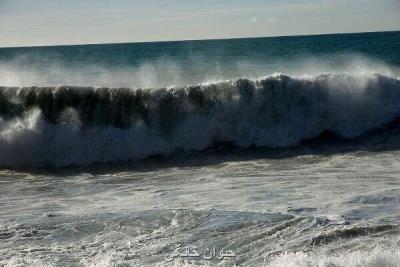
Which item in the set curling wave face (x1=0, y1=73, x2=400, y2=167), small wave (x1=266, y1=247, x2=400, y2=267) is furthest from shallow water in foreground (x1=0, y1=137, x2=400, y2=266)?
curling wave face (x1=0, y1=73, x2=400, y2=167)

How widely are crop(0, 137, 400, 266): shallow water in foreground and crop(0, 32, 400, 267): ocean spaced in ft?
0.08

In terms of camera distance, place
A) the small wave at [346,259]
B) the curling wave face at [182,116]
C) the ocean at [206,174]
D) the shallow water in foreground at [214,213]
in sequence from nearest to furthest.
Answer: the small wave at [346,259]
the shallow water in foreground at [214,213]
the ocean at [206,174]
the curling wave face at [182,116]

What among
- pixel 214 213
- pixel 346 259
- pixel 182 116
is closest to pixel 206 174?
pixel 214 213

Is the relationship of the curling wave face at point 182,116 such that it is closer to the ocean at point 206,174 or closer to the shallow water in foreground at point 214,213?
the ocean at point 206,174

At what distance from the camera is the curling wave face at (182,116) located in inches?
641

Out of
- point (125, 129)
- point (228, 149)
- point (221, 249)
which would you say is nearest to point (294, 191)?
point (221, 249)

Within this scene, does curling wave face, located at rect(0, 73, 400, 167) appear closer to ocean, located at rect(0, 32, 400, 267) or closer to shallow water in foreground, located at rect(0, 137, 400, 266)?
ocean, located at rect(0, 32, 400, 267)

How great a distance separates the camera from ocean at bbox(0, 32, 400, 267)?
771cm

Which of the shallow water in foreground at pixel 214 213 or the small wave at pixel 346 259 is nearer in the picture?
the small wave at pixel 346 259

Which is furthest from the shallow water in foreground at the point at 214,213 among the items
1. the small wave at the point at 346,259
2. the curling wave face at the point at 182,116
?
the curling wave face at the point at 182,116

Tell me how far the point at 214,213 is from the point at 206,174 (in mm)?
3736

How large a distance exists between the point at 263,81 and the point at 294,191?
781cm

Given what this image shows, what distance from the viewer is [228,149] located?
1617 centimetres

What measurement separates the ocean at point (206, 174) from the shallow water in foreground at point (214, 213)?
1.0 inches
